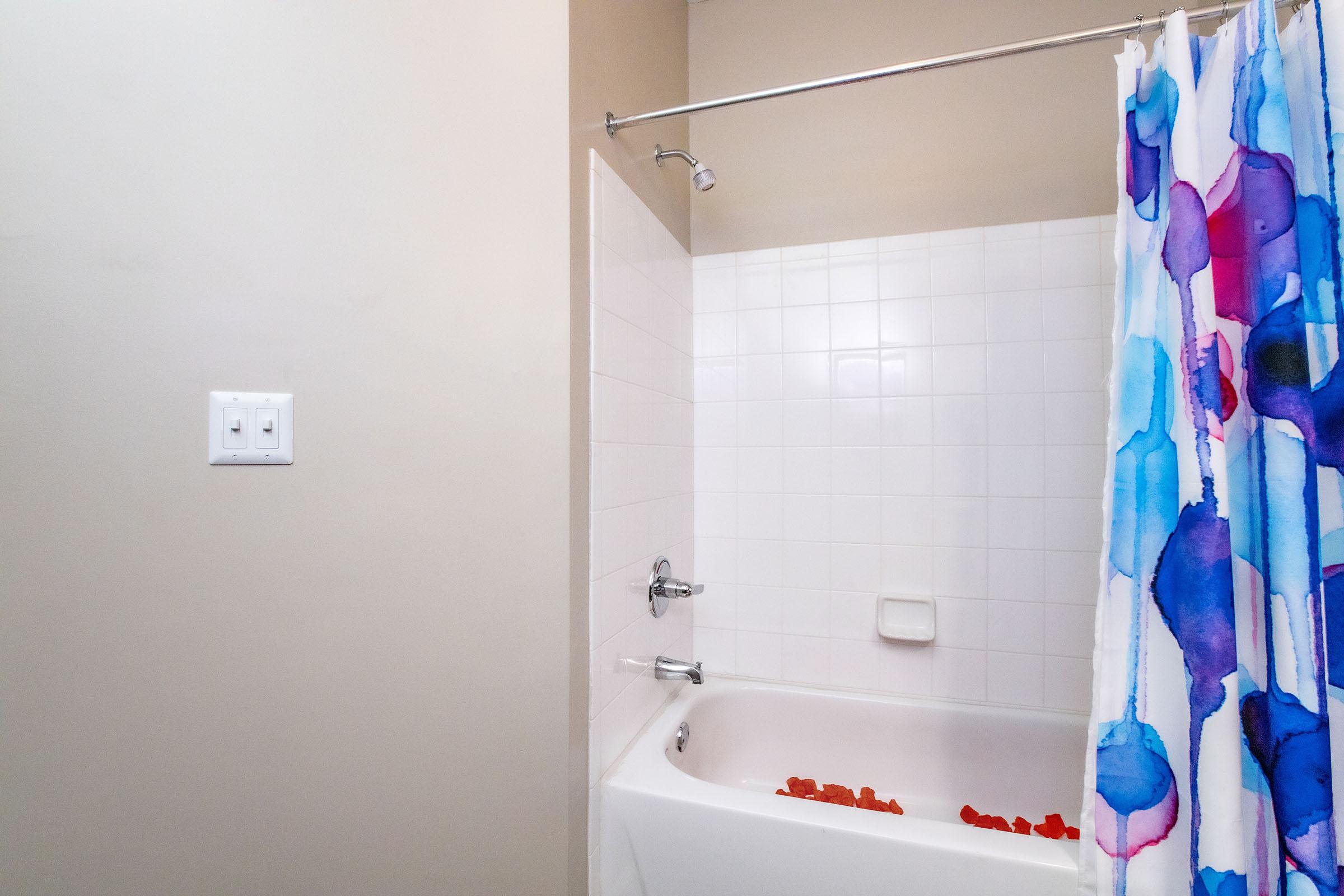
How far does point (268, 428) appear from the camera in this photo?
1.00m

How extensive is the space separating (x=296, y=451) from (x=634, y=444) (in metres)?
0.71

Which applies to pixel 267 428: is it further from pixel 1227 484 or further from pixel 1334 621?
pixel 1334 621

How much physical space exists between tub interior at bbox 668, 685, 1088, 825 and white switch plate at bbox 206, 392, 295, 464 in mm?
1128

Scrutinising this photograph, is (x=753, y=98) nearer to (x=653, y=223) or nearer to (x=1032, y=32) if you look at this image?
(x=653, y=223)

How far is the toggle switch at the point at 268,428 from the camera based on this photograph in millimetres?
996

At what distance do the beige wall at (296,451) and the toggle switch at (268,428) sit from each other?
34 mm

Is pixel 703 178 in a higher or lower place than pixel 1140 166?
higher

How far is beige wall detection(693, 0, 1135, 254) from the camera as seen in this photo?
5.49 ft

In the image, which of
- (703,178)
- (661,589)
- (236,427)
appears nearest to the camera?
(236,427)

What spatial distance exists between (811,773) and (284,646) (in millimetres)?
1434

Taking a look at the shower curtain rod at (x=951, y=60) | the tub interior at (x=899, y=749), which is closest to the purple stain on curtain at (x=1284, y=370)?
the shower curtain rod at (x=951, y=60)

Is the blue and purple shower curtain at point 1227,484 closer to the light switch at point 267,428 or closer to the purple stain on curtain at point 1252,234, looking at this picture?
the purple stain on curtain at point 1252,234

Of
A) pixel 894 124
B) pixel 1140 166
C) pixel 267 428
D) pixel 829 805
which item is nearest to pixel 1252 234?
pixel 1140 166

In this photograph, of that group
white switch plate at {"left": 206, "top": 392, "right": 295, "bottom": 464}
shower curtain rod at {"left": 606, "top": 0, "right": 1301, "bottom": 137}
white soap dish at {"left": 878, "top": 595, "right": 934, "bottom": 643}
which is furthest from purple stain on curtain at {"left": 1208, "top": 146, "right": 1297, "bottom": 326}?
white switch plate at {"left": 206, "top": 392, "right": 295, "bottom": 464}
